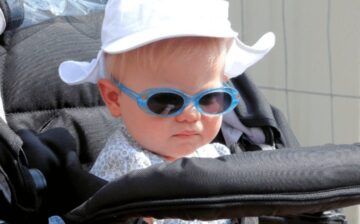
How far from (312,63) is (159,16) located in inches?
67.5

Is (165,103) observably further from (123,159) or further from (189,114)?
(123,159)

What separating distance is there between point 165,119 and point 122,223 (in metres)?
0.32

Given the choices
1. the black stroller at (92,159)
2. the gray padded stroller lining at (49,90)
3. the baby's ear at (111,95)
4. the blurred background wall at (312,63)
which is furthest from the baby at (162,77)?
the blurred background wall at (312,63)

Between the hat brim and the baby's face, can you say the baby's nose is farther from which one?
the hat brim

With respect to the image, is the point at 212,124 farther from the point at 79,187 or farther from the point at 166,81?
the point at 79,187

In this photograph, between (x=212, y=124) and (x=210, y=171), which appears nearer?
(x=210, y=171)

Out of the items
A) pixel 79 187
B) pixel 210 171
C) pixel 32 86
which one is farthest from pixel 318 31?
pixel 210 171

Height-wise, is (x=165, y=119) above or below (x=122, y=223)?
above

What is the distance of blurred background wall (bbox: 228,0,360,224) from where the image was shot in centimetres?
282

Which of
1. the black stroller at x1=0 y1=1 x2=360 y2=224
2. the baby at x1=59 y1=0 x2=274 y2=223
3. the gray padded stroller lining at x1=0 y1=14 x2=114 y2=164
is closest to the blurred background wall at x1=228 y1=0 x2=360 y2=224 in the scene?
the black stroller at x1=0 y1=1 x2=360 y2=224

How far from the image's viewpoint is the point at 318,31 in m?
2.95

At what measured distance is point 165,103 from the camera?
4.42ft

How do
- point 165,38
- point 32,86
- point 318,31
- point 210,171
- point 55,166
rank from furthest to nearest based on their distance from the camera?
point 318,31 → point 32,86 → point 55,166 → point 165,38 → point 210,171

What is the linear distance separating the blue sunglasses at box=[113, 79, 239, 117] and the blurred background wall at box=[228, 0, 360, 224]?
4.90 feet
